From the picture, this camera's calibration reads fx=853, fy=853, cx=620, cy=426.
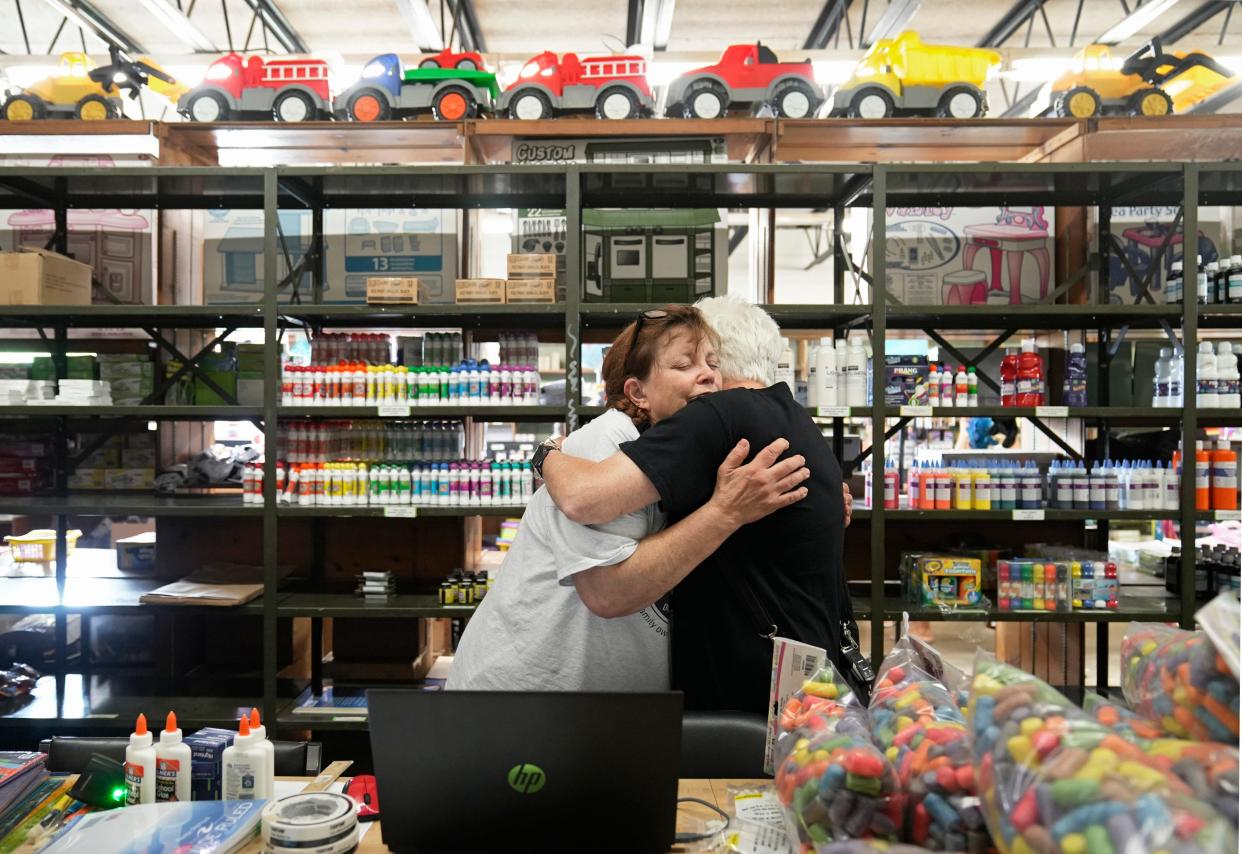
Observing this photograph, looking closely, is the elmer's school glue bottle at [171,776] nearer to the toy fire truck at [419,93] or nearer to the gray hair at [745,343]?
the gray hair at [745,343]

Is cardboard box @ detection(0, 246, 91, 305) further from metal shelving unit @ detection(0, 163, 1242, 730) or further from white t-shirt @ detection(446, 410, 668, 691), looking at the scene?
white t-shirt @ detection(446, 410, 668, 691)

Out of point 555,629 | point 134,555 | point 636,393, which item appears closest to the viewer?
point 555,629

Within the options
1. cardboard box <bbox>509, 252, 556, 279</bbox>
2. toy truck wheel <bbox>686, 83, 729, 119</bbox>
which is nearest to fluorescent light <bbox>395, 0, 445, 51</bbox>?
toy truck wheel <bbox>686, 83, 729, 119</bbox>

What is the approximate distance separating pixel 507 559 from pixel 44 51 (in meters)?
8.35

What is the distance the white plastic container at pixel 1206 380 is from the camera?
11.9 ft

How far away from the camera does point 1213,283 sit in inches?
147

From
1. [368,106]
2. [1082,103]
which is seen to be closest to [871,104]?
[1082,103]

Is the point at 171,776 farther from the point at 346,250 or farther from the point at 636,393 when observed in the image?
the point at 346,250

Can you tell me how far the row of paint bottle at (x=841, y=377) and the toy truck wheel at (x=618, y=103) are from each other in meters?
1.52

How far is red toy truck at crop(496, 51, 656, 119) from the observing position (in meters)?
4.15

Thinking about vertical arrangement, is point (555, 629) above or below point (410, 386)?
below

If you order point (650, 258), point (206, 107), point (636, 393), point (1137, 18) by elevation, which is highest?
point (1137, 18)

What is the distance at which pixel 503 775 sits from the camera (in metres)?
1.17

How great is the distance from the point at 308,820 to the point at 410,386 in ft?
8.23
